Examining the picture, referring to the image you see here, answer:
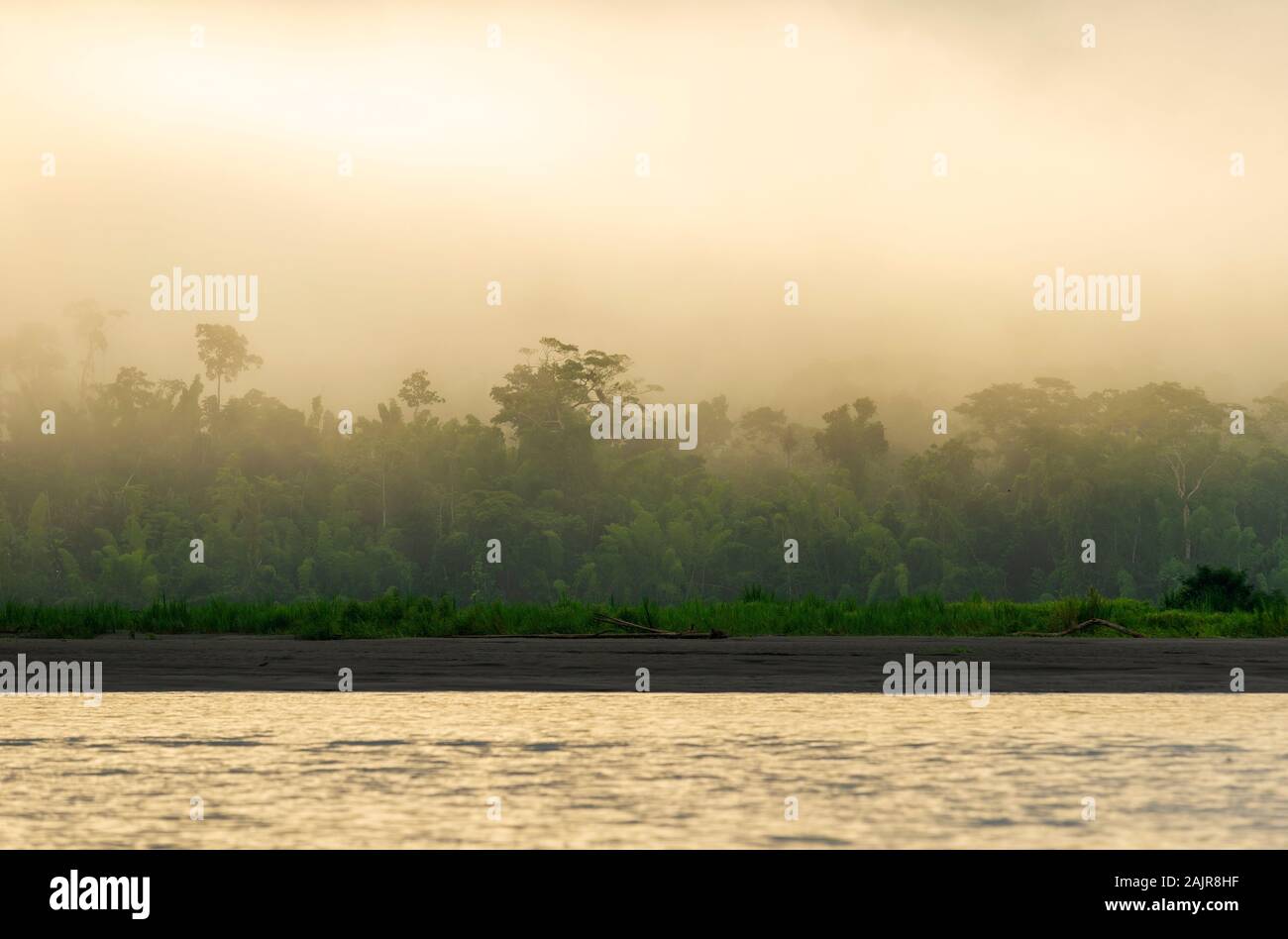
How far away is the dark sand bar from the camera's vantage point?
30.8 meters

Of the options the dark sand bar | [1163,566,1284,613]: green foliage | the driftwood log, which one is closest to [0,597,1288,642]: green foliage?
the driftwood log

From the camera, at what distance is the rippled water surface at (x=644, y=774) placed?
14.3 m

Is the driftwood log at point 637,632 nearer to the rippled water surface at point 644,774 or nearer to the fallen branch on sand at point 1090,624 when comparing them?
the fallen branch on sand at point 1090,624

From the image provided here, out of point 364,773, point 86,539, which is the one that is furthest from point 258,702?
point 86,539

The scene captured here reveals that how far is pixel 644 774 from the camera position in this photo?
17766 millimetres

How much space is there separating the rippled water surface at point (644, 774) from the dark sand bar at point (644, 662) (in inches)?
A: 170

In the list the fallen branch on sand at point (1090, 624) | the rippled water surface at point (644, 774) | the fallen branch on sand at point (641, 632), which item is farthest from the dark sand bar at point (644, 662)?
the rippled water surface at point (644, 774)

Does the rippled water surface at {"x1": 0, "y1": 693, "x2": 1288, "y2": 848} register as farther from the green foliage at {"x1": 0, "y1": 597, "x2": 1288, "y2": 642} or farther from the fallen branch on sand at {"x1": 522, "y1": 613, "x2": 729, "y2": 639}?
the green foliage at {"x1": 0, "y1": 597, "x2": 1288, "y2": 642}

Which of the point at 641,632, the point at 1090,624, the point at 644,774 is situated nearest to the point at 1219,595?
the point at 1090,624

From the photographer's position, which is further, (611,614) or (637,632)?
(611,614)

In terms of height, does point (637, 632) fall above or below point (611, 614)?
below

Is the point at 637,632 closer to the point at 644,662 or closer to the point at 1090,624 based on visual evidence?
the point at 644,662

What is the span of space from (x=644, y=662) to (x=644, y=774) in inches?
710

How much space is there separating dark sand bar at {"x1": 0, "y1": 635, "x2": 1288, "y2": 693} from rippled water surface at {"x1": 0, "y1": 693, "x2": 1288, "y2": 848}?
4.33m
